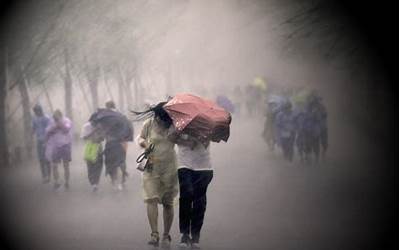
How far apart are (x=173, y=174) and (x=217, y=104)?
2092 millimetres

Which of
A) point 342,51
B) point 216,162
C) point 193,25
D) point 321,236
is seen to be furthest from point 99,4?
point 321,236

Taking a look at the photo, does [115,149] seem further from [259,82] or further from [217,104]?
[259,82]

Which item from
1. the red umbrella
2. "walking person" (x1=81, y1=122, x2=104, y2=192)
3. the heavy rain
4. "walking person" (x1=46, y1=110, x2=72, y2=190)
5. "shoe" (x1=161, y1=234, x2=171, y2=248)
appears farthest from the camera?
"walking person" (x1=46, y1=110, x2=72, y2=190)

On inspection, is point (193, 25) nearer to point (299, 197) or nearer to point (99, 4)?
point (99, 4)

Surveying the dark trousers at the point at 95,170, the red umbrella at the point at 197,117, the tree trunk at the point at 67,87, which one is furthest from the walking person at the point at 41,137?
the red umbrella at the point at 197,117

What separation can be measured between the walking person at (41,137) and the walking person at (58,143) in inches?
12.3

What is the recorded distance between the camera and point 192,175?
23.4 feet

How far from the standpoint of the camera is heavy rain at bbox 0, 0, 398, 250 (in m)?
9.27

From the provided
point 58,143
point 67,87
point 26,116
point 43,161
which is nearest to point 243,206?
point 58,143

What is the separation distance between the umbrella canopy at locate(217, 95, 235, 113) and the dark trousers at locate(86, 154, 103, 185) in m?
2.43

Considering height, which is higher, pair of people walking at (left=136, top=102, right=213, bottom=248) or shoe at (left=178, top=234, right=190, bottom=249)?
pair of people walking at (left=136, top=102, right=213, bottom=248)

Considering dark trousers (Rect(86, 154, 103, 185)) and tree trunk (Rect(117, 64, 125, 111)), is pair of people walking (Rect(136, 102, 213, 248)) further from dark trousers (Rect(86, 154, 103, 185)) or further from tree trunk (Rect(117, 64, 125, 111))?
tree trunk (Rect(117, 64, 125, 111))

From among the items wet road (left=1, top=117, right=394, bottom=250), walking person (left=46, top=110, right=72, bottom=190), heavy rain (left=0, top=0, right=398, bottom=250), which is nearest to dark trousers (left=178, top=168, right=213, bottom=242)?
wet road (left=1, top=117, right=394, bottom=250)

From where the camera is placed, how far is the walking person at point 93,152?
9.95 meters
